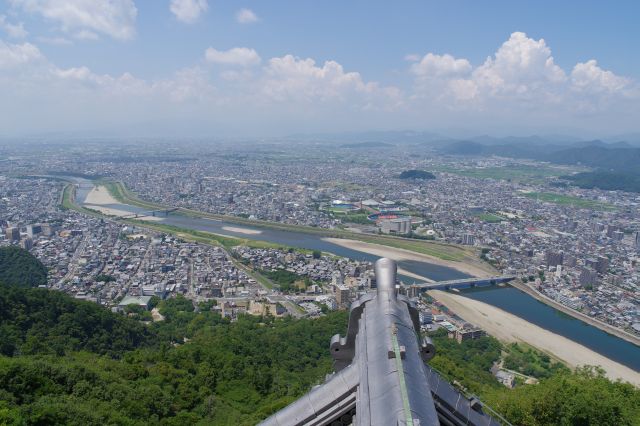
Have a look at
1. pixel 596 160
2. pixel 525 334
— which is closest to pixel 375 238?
pixel 525 334

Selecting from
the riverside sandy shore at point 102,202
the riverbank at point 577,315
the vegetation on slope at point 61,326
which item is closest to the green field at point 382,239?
the riverside sandy shore at point 102,202

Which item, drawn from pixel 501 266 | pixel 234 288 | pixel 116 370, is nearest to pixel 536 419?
pixel 116 370

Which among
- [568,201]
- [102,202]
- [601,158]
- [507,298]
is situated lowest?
[507,298]

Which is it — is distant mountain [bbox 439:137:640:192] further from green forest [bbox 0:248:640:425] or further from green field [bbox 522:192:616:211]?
green forest [bbox 0:248:640:425]

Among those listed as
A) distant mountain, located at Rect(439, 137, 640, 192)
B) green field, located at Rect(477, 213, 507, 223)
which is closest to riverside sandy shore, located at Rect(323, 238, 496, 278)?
green field, located at Rect(477, 213, 507, 223)

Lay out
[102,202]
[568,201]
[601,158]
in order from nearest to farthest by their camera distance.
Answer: [102,202] → [568,201] → [601,158]

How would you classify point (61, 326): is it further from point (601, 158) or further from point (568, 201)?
point (601, 158)

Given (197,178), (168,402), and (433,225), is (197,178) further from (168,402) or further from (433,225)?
(168,402)
